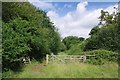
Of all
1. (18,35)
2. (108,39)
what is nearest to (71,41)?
(108,39)

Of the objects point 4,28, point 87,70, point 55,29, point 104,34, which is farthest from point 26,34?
point 55,29

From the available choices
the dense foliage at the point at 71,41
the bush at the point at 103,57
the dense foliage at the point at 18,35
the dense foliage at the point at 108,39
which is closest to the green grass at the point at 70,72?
the bush at the point at 103,57

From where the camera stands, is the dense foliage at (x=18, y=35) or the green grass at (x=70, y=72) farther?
the green grass at (x=70, y=72)

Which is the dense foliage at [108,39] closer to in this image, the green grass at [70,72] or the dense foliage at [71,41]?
the green grass at [70,72]

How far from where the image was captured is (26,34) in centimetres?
1612

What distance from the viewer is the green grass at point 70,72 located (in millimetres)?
15141

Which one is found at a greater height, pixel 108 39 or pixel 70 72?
pixel 108 39

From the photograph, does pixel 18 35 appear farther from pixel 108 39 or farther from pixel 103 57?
pixel 108 39

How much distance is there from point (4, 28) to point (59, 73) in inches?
180

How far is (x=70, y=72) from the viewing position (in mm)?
16016

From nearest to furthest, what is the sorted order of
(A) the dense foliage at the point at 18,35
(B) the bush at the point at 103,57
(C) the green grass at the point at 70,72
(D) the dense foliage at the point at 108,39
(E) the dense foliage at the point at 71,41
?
1. (A) the dense foliage at the point at 18,35
2. (C) the green grass at the point at 70,72
3. (B) the bush at the point at 103,57
4. (D) the dense foliage at the point at 108,39
5. (E) the dense foliage at the point at 71,41

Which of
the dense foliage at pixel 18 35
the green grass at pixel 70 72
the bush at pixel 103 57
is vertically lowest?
the green grass at pixel 70 72

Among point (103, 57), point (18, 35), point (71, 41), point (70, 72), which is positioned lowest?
point (70, 72)

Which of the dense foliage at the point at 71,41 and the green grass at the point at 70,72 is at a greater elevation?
the dense foliage at the point at 71,41
